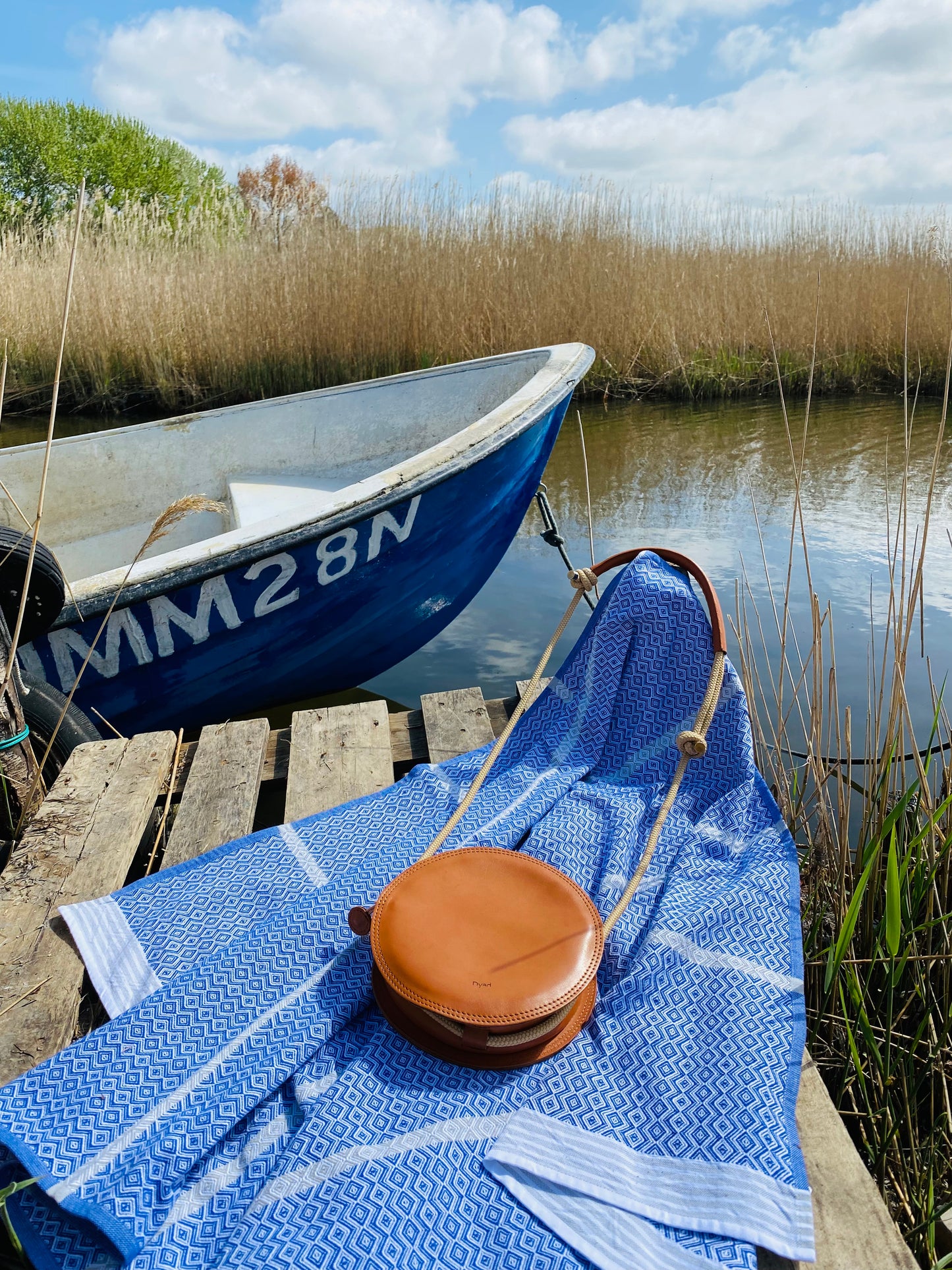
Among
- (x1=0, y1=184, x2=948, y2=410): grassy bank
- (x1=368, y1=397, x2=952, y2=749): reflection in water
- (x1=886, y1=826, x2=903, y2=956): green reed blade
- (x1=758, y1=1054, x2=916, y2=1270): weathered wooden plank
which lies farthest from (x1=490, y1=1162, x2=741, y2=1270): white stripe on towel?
(x1=0, y1=184, x2=948, y2=410): grassy bank

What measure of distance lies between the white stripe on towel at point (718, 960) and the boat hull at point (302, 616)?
1.51 meters

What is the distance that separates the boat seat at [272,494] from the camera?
141 inches

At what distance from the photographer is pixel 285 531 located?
2359mm

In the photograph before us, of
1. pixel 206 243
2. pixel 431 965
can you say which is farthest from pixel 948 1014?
pixel 206 243

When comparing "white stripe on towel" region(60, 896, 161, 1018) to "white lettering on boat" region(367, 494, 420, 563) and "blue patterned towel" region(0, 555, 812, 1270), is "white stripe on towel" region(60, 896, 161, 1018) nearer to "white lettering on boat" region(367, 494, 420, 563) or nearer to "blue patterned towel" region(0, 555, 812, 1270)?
"blue patterned towel" region(0, 555, 812, 1270)

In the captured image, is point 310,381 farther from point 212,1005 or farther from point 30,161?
point 30,161

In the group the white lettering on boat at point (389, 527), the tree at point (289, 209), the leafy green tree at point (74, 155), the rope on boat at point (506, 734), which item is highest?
the leafy green tree at point (74, 155)

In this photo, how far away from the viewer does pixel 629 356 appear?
312 inches

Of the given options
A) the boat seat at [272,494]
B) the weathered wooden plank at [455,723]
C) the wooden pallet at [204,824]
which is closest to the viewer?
the wooden pallet at [204,824]

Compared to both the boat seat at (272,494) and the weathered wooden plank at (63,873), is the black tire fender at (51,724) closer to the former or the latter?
the weathered wooden plank at (63,873)

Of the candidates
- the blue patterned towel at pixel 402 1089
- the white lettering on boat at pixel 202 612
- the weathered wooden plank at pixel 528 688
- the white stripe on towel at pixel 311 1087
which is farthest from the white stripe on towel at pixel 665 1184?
the white lettering on boat at pixel 202 612

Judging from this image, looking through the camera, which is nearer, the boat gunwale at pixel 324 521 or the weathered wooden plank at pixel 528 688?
the weathered wooden plank at pixel 528 688

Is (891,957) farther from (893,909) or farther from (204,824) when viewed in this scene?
(204,824)

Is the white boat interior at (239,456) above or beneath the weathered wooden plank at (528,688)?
above
